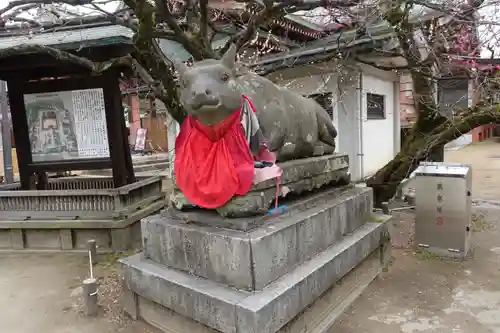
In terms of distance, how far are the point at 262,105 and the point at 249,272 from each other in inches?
64.9

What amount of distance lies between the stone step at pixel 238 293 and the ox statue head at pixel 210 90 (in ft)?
4.94

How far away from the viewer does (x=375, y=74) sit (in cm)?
1163

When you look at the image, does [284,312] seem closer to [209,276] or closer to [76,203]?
[209,276]

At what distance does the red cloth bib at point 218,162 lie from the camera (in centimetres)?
361

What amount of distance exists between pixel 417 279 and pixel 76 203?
568 cm

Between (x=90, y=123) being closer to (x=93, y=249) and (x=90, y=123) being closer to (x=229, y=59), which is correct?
(x=93, y=249)

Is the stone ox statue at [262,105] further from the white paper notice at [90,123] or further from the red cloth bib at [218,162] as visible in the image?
the white paper notice at [90,123]

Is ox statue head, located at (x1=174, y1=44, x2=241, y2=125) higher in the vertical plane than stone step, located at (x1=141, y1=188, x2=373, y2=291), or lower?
higher

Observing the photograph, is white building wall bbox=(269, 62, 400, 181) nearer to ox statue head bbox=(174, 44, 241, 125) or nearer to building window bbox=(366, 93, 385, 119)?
building window bbox=(366, 93, 385, 119)

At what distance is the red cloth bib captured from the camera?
361 centimetres

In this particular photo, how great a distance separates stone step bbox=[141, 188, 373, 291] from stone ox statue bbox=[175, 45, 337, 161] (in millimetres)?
729

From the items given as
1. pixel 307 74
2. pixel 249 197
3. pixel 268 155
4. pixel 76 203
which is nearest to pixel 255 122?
pixel 268 155

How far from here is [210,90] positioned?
3354mm

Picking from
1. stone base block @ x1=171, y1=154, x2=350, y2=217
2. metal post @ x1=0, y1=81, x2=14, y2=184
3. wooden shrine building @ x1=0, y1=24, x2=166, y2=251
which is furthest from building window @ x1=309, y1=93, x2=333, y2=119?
metal post @ x1=0, y1=81, x2=14, y2=184
